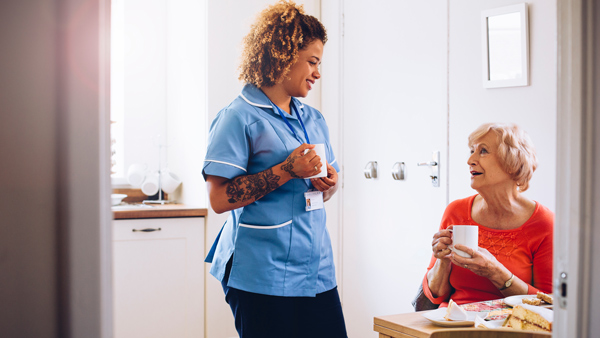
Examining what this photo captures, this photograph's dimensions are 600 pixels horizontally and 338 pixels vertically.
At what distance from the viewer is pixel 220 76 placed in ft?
9.95

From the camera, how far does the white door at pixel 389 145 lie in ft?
7.67

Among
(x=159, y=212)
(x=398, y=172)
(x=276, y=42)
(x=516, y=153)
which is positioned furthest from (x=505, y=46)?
(x=159, y=212)

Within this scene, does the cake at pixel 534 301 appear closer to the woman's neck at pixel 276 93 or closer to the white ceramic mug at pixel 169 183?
the woman's neck at pixel 276 93

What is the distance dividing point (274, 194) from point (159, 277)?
1.63 metres

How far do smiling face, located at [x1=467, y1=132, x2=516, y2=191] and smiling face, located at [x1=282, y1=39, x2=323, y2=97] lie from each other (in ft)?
1.95

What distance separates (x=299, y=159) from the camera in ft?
4.58

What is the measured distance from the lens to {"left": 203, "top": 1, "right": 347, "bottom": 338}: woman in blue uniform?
1.40 m

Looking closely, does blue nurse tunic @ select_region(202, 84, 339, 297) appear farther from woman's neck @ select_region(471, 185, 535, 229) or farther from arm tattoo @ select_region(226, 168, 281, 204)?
woman's neck @ select_region(471, 185, 535, 229)

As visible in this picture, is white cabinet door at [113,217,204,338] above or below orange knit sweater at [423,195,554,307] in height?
below

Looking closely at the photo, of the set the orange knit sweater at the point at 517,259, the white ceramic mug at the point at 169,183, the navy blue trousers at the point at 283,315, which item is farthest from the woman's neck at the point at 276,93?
the white ceramic mug at the point at 169,183

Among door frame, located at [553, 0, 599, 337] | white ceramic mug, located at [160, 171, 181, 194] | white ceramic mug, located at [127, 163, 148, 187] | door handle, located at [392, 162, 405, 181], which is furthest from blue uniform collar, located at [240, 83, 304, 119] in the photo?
white ceramic mug, located at [127, 163, 148, 187]

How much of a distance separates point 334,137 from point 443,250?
1775mm

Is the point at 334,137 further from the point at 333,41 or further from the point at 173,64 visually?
the point at 173,64

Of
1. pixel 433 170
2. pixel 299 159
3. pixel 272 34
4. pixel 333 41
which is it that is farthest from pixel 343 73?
pixel 299 159
